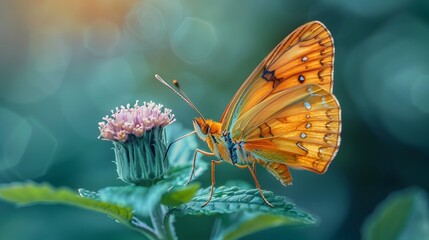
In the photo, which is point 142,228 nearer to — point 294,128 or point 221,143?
point 221,143

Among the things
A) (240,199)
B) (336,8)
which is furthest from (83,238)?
(336,8)

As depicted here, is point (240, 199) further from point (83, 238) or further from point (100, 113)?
point (100, 113)

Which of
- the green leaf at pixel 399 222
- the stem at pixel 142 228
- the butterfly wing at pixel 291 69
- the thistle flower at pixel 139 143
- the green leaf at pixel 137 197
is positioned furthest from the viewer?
the butterfly wing at pixel 291 69

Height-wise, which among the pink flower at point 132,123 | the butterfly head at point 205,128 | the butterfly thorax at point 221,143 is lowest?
the butterfly thorax at point 221,143

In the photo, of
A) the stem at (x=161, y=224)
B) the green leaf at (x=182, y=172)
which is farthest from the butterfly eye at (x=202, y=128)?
the stem at (x=161, y=224)

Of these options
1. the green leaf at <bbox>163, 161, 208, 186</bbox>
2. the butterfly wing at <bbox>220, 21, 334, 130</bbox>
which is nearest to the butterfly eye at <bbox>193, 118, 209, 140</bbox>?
the butterfly wing at <bbox>220, 21, 334, 130</bbox>

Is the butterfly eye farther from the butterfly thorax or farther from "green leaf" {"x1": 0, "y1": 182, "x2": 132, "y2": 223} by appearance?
"green leaf" {"x1": 0, "y1": 182, "x2": 132, "y2": 223}

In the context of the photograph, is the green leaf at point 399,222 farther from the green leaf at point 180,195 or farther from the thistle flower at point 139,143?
the thistle flower at point 139,143
